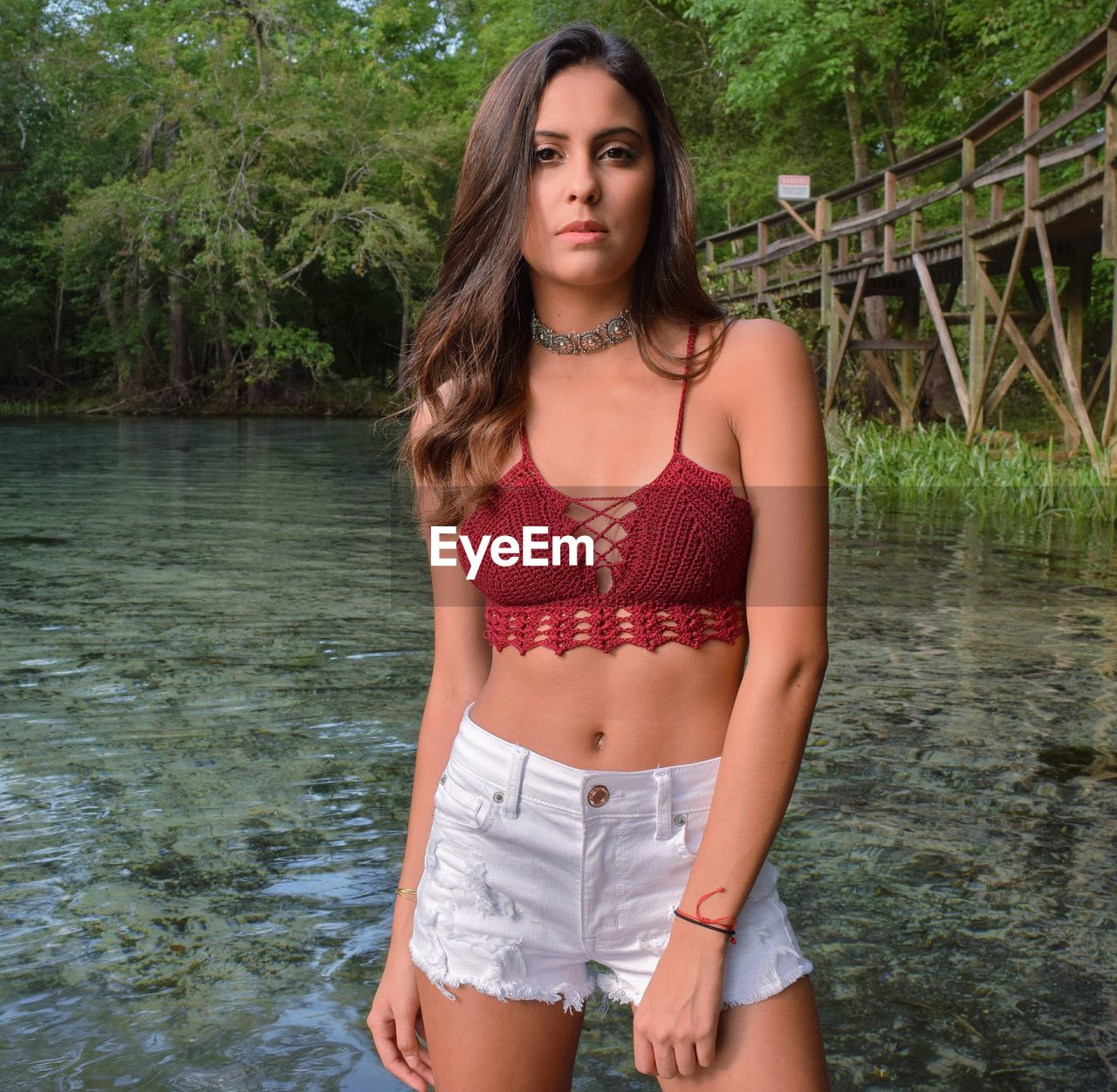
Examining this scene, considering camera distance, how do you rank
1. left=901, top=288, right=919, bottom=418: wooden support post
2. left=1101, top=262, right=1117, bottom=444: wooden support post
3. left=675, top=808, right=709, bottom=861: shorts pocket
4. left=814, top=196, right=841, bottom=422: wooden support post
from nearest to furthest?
left=675, top=808, right=709, bottom=861: shorts pocket
left=1101, top=262, right=1117, bottom=444: wooden support post
left=814, top=196, right=841, bottom=422: wooden support post
left=901, top=288, right=919, bottom=418: wooden support post

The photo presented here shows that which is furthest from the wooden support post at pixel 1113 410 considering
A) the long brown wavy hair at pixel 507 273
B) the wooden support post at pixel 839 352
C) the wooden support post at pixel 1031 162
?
the long brown wavy hair at pixel 507 273

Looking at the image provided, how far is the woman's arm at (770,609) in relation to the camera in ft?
4.93

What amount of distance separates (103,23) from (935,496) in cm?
2644

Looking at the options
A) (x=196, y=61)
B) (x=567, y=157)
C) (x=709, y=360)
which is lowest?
(x=709, y=360)

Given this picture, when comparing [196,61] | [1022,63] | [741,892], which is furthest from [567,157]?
[196,61]

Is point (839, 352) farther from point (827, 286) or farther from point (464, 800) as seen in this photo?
point (464, 800)

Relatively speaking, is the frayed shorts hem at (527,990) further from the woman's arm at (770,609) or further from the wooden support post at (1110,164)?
the wooden support post at (1110,164)

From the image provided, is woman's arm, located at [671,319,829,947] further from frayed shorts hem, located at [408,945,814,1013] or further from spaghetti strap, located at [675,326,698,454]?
frayed shorts hem, located at [408,945,814,1013]

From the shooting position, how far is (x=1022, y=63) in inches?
776

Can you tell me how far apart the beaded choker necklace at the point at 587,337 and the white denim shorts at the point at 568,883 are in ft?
1.73

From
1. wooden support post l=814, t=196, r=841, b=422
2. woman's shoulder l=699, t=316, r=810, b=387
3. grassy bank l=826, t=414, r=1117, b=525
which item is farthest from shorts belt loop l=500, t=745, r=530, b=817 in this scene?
wooden support post l=814, t=196, r=841, b=422

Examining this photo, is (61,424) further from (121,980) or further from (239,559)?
(121,980)

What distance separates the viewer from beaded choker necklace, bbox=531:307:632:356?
1.82 metres

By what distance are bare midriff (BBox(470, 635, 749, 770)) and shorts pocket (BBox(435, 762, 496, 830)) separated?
0.07 meters
